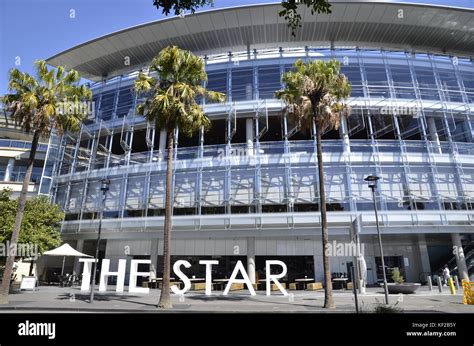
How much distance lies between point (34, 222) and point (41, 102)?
10716mm

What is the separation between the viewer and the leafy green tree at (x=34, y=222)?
22109mm

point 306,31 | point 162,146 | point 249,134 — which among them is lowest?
point 162,146

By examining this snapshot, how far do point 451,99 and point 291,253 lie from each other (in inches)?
783

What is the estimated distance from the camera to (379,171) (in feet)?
83.8

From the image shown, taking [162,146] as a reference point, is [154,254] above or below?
below

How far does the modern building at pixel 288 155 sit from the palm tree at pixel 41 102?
939cm

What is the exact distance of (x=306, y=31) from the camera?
30188 mm

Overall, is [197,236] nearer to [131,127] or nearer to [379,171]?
[131,127]

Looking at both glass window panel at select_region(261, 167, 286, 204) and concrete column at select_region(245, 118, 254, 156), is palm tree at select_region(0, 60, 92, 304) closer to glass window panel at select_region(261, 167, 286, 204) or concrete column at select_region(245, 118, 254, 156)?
concrete column at select_region(245, 118, 254, 156)

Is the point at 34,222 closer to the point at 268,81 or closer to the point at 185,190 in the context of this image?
the point at 185,190
